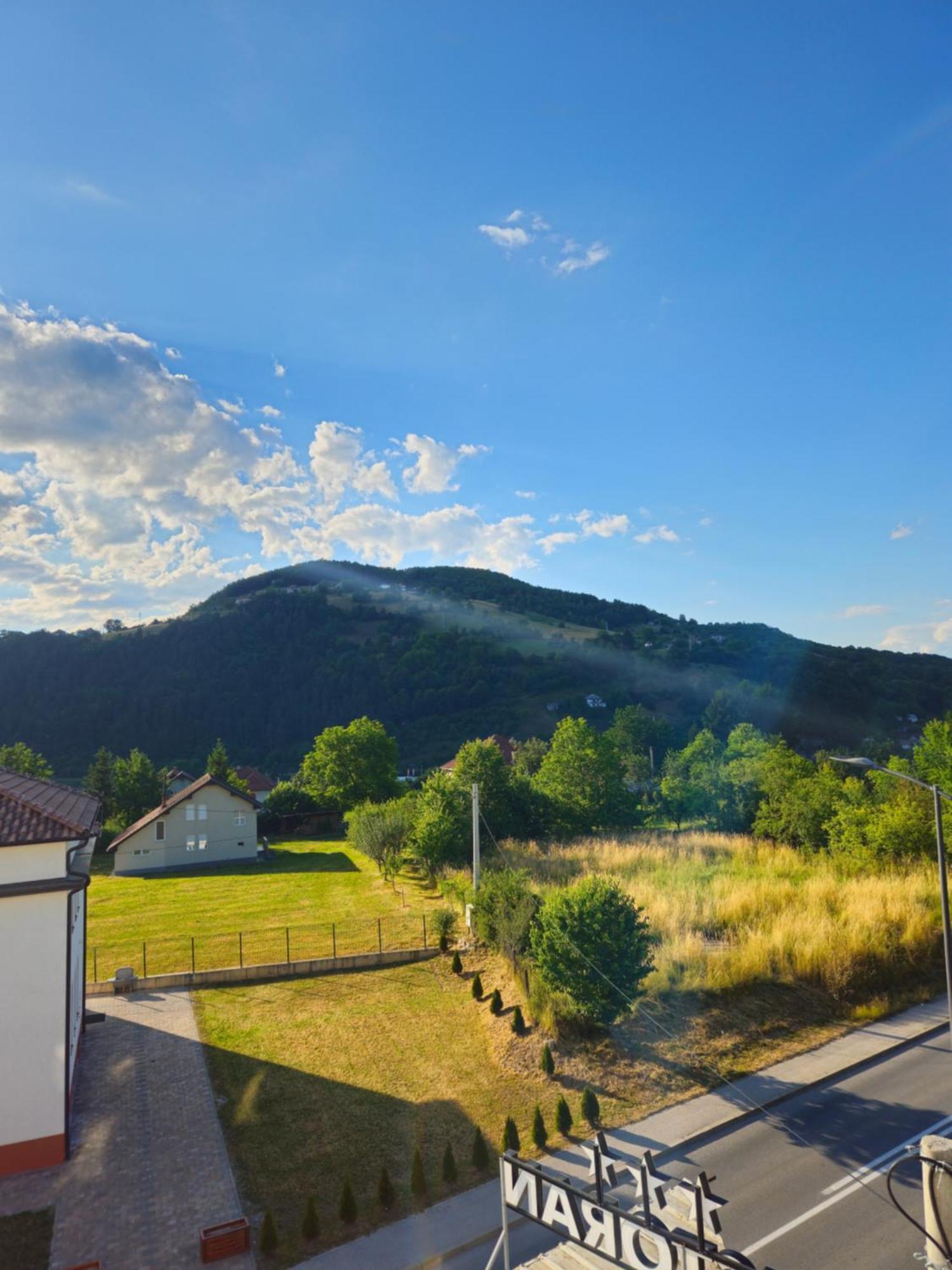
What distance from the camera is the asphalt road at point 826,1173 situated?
10695 mm

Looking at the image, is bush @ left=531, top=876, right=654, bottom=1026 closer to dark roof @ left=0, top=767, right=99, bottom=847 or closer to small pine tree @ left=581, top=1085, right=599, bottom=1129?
small pine tree @ left=581, top=1085, right=599, bottom=1129

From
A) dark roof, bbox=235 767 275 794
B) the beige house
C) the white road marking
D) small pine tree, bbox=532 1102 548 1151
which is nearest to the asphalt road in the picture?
the white road marking

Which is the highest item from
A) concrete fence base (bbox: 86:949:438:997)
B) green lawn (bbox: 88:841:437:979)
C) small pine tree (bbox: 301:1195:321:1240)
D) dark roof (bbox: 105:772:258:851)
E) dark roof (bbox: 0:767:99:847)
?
dark roof (bbox: 0:767:99:847)

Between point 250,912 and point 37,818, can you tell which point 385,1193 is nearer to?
point 37,818

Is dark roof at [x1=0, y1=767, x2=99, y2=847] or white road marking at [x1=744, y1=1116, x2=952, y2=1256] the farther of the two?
dark roof at [x1=0, y1=767, x2=99, y2=847]

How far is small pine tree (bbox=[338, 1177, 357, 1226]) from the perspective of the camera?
1159cm

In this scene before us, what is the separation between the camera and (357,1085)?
1636cm

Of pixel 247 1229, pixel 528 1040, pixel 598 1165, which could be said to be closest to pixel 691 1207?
pixel 598 1165

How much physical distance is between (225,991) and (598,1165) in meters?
17.3

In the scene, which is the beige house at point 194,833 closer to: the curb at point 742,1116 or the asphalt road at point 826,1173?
the curb at point 742,1116

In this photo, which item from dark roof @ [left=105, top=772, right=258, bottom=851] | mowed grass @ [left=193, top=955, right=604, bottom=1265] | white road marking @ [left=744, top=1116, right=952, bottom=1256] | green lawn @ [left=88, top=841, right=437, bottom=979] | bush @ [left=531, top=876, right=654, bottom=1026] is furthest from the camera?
dark roof @ [left=105, top=772, right=258, bottom=851]

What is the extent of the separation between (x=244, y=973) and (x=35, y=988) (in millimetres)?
11063

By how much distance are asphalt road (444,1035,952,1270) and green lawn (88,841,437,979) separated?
47.6 ft

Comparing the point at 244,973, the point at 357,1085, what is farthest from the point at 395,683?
the point at 357,1085
